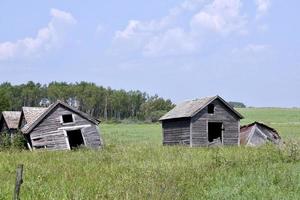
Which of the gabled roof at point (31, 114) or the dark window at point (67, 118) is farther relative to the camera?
the dark window at point (67, 118)

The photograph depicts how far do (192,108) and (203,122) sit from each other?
4.96 feet

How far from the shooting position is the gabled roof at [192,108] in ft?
138

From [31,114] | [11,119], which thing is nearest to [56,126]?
[31,114]

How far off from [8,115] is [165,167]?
1210 inches

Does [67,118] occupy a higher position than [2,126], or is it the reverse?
[67,118]

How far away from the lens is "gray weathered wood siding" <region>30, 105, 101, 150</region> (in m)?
39.4

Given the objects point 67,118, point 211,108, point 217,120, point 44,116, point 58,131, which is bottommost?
point 58,131

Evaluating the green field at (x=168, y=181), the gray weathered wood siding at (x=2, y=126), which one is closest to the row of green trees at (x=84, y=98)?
the gray weathered wood siding at (x=2, y=126)

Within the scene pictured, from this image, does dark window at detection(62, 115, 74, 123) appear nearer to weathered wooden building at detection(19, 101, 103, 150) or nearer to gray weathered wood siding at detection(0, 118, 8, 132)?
weathered wooden building at detection(19, 101, 103, 150)

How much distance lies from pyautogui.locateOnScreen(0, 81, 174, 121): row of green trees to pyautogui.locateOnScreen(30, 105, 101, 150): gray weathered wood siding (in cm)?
9767

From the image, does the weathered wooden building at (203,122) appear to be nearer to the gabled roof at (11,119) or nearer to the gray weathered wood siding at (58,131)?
the gray weathered wood siding at (58,131)

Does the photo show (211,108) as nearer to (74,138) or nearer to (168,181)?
(74,138)

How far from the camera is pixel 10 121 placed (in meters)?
46.0

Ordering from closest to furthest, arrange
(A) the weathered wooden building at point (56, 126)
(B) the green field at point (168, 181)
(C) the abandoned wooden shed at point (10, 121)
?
(B) the green field at point (168, 181) < (A) the weathered wooden building at point (56, 126) < (C) the abandoned wooden shed at point (10, 121)
